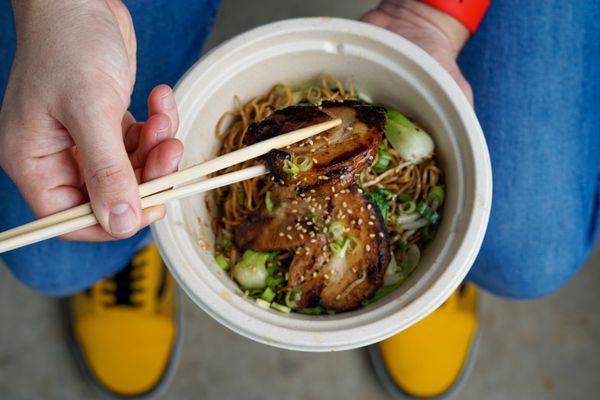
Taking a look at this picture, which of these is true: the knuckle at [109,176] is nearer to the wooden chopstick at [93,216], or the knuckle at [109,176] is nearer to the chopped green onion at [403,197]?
the wooden chopstick at [93,216]

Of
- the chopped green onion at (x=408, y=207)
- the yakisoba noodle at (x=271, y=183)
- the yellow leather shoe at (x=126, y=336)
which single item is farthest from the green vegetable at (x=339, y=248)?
the yellow leather shoe at (x=126, y=336)

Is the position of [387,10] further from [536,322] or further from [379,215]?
[536,322]

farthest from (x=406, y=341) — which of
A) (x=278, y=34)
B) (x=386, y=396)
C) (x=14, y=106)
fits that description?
(x=14, y=106)

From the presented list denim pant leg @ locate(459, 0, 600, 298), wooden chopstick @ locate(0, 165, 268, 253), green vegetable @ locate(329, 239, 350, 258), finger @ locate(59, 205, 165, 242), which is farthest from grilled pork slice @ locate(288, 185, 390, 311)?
denim pant leg @ locate(459, 0, 600, 298)

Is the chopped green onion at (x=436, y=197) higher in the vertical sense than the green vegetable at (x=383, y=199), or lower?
higher

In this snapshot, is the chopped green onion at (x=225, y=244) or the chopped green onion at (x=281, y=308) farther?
the chopped green onion at (x=225, y=244)

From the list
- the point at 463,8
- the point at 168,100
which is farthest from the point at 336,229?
the point at 463,8

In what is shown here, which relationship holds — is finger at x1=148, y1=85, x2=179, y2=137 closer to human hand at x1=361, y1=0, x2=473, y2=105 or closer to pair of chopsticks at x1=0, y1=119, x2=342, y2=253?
pair of chopsticks at x1=0, y1=119, x2=342, y2=253
